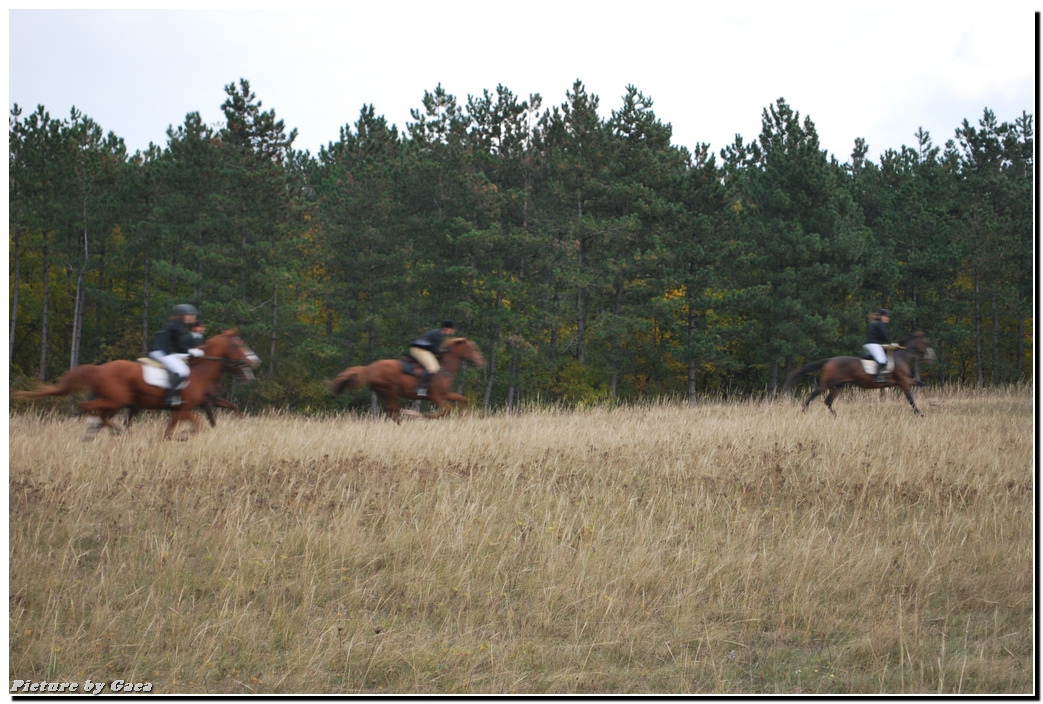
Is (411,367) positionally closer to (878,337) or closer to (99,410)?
(99,410)

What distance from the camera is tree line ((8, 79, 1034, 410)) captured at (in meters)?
29.1

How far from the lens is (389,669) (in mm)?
4922

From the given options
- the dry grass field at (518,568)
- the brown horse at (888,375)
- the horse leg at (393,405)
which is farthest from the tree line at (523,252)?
the dry grass field at (518,568)

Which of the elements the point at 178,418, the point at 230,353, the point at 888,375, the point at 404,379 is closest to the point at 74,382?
the point at 178,418

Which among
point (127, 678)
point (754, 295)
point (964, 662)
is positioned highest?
point (754, 295)

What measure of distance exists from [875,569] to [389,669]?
3946 mm

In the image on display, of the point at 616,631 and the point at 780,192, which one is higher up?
the point at 780,192

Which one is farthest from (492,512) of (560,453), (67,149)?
(67,149)

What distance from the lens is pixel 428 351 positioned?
43.0 ft

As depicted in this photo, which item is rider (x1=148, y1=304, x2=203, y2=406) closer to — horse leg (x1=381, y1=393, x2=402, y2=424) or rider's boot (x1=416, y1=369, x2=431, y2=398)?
rider's boot (x1=416, y1=369, x2=431, y2=398)

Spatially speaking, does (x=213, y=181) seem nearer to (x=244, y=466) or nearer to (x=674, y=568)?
(x=244, y=466)

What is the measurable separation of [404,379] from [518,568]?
7414 millimetres

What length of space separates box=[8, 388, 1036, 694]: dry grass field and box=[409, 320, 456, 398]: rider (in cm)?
285

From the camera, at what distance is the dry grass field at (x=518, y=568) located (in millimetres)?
4961
